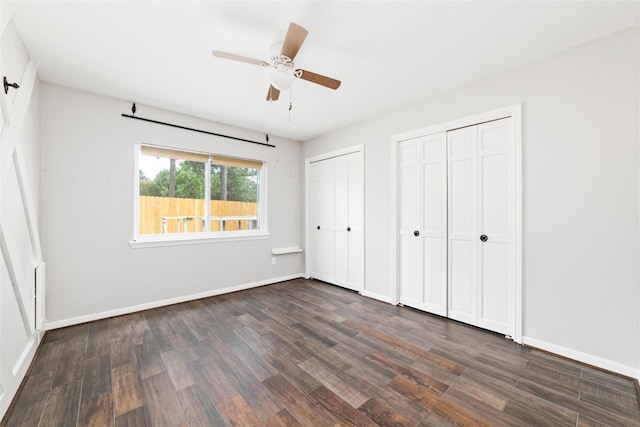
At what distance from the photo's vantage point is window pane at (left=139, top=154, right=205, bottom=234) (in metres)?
3.40

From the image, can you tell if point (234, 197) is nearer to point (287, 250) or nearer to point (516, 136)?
point (287, 250)

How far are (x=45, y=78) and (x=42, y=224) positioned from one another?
149 centimetres

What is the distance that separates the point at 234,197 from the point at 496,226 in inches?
142

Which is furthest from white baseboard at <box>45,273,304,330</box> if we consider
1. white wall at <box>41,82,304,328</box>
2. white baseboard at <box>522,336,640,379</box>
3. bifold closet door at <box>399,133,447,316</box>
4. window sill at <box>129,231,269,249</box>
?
white baseboard at <box>522,336,640,379</box>

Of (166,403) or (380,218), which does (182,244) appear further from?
(380,218)

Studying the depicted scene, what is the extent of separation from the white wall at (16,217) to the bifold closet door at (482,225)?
374 cm

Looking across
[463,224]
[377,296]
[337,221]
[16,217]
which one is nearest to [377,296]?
[377,296]

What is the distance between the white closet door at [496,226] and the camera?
98.9 inches

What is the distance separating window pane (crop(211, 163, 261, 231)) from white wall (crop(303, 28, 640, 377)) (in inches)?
136

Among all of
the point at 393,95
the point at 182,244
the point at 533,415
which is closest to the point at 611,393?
the point at 533,415

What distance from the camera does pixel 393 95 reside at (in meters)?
3.02

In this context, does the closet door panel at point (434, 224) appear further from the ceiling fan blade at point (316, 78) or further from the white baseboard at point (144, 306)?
the white baseboard at point (144, 306)

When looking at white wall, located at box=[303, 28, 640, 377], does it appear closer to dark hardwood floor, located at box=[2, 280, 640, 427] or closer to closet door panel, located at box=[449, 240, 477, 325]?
dark hardwood floor, located at box=[2, 280, 640, 427]

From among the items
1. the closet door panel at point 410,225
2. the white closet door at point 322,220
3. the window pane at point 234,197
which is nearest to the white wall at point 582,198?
the closet door panel at point 410,225
